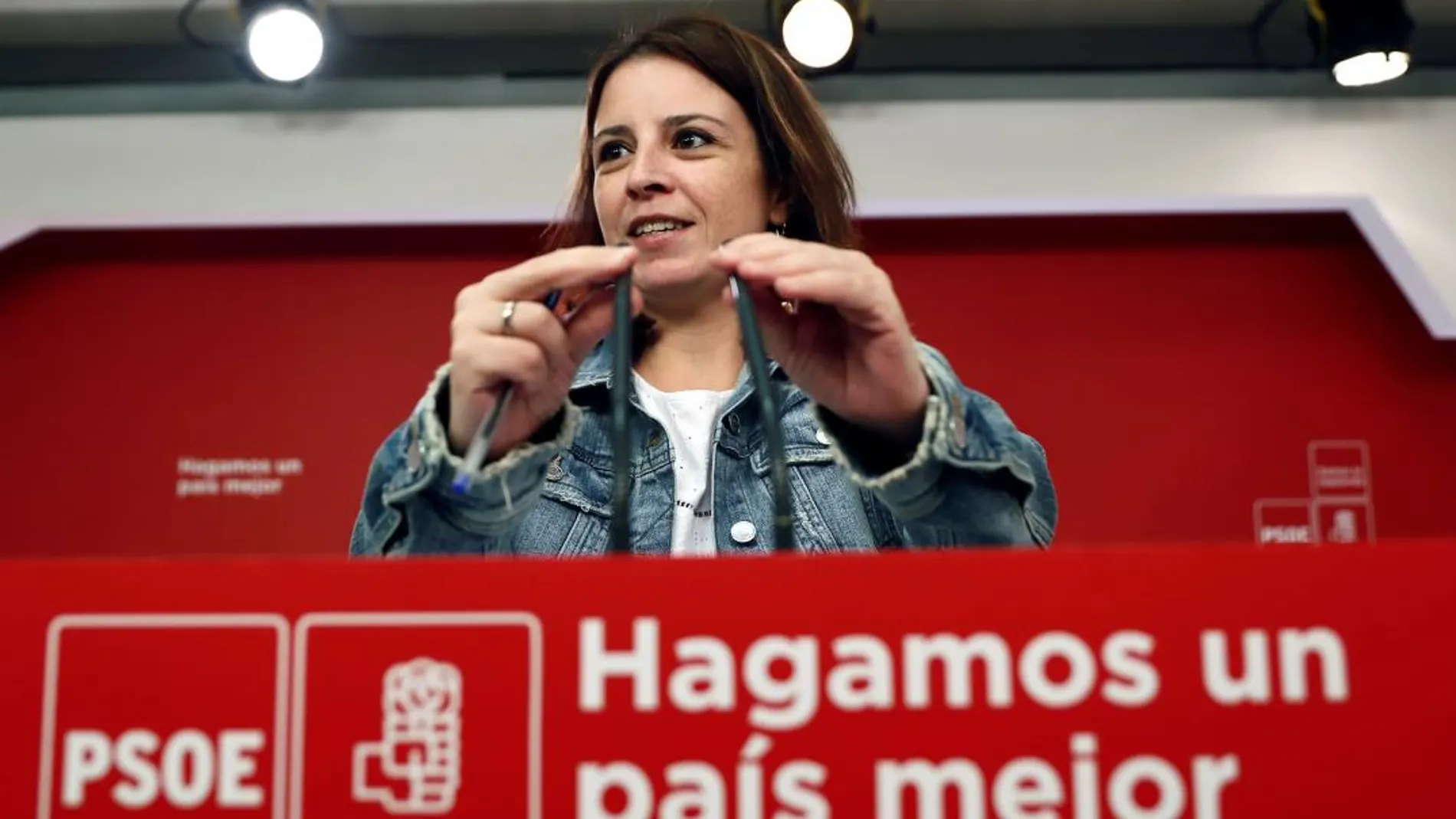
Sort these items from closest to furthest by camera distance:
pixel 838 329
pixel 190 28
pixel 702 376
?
pixel 838 329 < pixel 702 376 < pixel 190 28

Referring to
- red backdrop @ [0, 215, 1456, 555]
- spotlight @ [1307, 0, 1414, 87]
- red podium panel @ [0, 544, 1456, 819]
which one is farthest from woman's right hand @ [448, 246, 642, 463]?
spotlight @ [1307, 0, 1414, 87]

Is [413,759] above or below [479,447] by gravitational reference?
below

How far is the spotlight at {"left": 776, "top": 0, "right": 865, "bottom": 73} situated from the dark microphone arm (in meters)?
1.46

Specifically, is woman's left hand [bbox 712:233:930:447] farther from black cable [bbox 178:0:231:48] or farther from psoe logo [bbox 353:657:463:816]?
black cable [bbox 178:0:231:48]

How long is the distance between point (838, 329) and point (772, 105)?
19.1 inches

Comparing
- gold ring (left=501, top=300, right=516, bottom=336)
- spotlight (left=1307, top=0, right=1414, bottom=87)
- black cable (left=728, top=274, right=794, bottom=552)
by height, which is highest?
spotlight (left=1307, top=0, right=1414, bottom=87)

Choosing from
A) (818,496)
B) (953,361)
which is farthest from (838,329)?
(953,361)

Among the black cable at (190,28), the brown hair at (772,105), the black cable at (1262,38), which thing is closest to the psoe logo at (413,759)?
the brown hair at (772,105)

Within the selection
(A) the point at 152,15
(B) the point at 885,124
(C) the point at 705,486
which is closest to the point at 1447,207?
(B) the point at 885,124

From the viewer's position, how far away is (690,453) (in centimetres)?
112

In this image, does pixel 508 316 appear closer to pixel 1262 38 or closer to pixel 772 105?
pixel 772 105

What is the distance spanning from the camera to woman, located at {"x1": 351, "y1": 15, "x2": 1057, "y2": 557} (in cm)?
71

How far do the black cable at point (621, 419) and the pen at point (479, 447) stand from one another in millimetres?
72

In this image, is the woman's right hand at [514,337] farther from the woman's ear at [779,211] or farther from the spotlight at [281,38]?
the spotlight at [281,38]
